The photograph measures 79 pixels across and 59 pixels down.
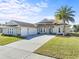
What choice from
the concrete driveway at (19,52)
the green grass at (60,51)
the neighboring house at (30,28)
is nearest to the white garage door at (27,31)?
the neighboring house at (30,28)

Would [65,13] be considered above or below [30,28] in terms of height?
above

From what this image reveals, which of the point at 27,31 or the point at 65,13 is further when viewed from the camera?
the point at 27,31

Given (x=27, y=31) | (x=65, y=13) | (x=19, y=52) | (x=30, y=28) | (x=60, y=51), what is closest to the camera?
(x=19, y=52)

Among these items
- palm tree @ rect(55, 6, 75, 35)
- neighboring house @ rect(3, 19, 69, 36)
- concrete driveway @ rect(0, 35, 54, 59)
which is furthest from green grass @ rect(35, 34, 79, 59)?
palm tree @ rect(55, 6, 75, 35)

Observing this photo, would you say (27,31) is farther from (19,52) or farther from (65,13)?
(19,52)

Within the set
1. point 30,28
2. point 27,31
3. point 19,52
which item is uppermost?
point 30,28

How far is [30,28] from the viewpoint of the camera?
3850 cm

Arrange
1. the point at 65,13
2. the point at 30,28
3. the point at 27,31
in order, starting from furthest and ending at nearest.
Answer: the point at 30,28
the point at 27,31
the point at 65,13

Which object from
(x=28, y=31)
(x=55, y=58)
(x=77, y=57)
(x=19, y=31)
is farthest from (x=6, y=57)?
(x=28, y=31)

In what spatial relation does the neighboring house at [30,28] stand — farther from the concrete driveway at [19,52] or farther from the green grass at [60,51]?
the green grass at [60,51]

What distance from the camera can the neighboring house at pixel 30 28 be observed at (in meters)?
32.9

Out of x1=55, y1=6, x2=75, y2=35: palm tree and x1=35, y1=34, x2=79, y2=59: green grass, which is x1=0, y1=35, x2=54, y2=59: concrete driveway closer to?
x1=35, y1=34, x2=79, y2=59: green grass

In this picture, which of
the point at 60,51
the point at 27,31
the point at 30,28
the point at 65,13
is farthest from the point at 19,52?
the point at 30,28

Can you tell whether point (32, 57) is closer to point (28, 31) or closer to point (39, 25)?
point (28, 31)
